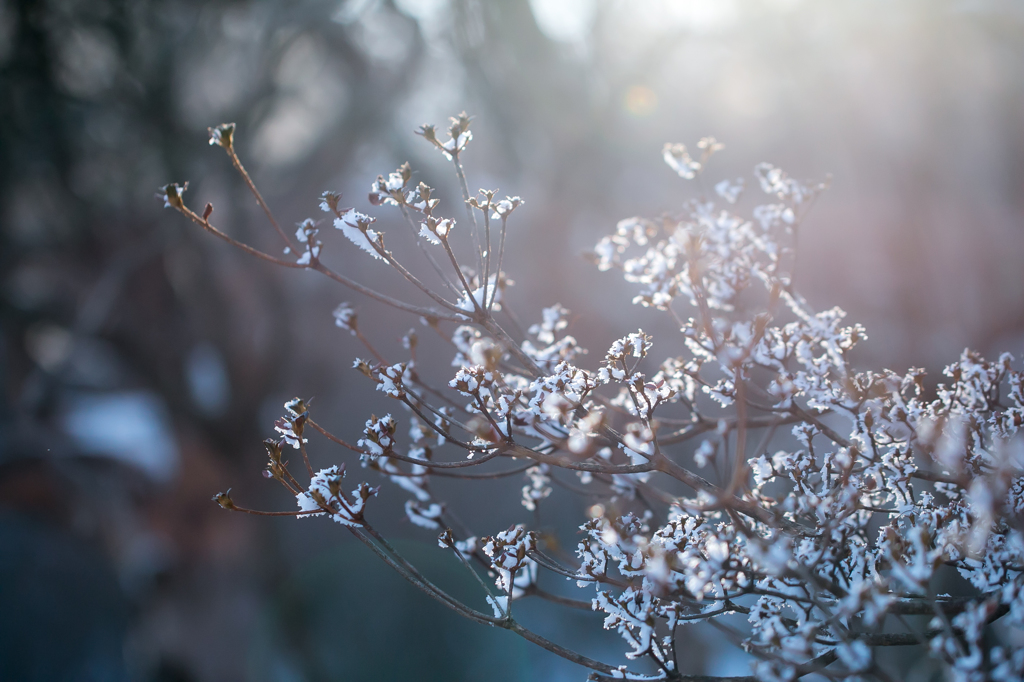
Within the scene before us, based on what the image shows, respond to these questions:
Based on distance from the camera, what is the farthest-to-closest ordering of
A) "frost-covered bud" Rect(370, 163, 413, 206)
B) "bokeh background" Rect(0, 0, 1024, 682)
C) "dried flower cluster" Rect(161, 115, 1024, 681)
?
1. "bokeh background" Rect(0, 0, 1024, 682)
2. "frost-covered bud" Rect(370, 163, 413, 206)
3. "dried flower cluster" Rect(161, 115, 1024, 681)

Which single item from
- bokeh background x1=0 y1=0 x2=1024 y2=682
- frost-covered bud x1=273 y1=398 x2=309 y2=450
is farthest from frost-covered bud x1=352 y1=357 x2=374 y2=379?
bokeh background x1=0 y1=0 x2=1024 y2=682

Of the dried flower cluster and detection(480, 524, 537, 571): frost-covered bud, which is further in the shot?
detection(480, 524, 537, 571): frost-covered bud

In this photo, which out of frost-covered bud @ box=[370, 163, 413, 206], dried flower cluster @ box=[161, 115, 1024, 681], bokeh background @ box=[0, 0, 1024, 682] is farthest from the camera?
bokeh background @ box=[0, 0, 1024, 682]

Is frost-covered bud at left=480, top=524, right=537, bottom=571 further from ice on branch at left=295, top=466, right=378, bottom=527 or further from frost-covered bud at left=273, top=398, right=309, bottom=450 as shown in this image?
frost-covered bud at left=273, top=398, right=309, bottom=450

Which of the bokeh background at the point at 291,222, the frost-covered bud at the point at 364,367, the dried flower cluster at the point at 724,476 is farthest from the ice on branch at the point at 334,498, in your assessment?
the bokeh background at the point at 291,222

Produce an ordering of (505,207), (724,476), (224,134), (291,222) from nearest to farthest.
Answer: (224,134) → (505,207) → (724,476) → (291,222)

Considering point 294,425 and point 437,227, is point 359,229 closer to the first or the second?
point 437,227

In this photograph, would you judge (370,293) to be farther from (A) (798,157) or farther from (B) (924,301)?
(A) (798,157)

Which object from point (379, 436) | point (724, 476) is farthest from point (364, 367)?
point (724, 476)

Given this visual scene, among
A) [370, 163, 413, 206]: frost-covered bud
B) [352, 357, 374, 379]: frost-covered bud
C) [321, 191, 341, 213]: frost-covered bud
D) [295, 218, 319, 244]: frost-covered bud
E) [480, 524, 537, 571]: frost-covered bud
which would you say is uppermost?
[370, 163, 413, 206]: frost-covered bud
